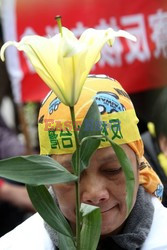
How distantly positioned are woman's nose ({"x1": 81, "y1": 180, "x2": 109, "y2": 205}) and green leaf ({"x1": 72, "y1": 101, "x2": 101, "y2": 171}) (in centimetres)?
19

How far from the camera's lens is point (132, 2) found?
363cm

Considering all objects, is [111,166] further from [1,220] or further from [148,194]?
[1,220]

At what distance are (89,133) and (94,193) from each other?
0.70 ft

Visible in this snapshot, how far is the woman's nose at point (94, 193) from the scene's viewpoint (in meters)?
1.53

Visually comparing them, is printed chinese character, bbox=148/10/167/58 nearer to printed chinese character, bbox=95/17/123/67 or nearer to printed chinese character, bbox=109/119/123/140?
printed chinese character, bbox=95/17/123/67

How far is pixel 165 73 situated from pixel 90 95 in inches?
81.9

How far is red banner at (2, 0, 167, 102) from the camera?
3646 mm

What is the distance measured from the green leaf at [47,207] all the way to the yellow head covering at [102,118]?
7.7 inches

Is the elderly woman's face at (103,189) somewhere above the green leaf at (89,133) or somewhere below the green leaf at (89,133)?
below

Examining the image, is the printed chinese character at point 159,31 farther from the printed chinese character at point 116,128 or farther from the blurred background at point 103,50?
the printed chinese character at point 116,128

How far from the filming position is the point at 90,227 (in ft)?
4.50

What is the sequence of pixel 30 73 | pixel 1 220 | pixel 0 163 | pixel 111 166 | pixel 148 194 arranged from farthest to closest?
1. pixel 30 73
2. pixel 1 220
3. pixel 148 194
4. pixel 111 166
5. pixel 0 163

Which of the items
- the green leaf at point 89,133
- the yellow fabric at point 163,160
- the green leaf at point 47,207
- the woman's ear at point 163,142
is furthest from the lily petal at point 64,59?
the woman's ear at point 163,142

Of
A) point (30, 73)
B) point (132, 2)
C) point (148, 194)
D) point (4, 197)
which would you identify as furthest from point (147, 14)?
point (148, 194)
